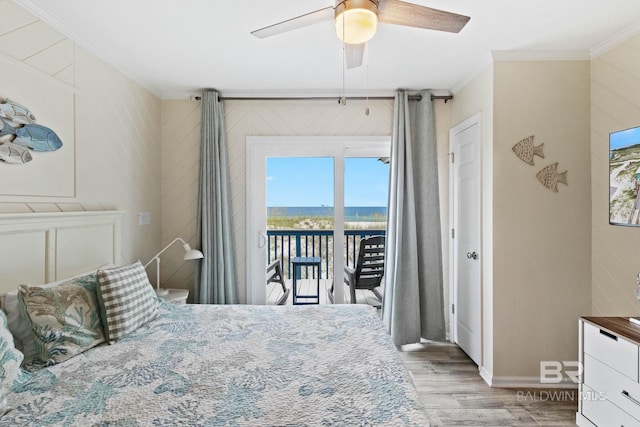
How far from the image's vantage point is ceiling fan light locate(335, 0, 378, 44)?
59.0 inches

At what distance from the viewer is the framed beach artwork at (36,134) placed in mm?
1756

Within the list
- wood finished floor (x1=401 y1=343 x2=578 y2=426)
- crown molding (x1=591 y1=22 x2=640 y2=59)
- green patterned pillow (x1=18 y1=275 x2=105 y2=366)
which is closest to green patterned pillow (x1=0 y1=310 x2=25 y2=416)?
green patterned pillow (x1=18 y1=275 x2=105 y2=366)

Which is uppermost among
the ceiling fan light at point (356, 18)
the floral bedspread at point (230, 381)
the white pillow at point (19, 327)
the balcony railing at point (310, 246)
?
the ceiling fan light at point (356, 18)

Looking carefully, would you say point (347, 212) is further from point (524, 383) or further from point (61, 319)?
point (61, 319)

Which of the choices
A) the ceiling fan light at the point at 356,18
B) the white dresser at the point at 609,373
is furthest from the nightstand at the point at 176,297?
the white dresser at the point at 609,373

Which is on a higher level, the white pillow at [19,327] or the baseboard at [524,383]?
the white pillow at [19,327]

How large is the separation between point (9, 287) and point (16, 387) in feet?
2.37

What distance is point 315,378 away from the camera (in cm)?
140

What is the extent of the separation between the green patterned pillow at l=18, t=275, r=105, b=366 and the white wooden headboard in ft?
0.84

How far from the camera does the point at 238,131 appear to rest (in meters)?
3.35

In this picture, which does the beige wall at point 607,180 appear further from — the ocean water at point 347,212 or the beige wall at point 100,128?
the beige wall at point 100,128

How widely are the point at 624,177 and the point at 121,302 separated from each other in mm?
3273

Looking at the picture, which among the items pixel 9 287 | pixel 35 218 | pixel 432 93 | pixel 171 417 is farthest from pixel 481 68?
pixel 9 287

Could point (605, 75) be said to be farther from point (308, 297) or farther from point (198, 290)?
point (198, 290)
